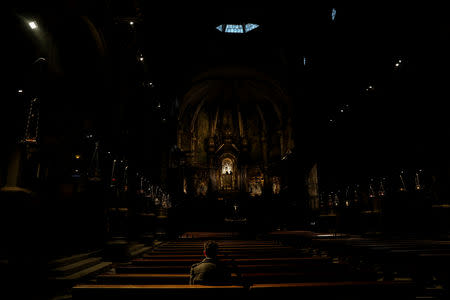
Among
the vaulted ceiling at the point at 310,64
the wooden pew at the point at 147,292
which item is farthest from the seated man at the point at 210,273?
the vaulted ceiling at the point at 310,64

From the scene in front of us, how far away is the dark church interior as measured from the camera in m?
4.47

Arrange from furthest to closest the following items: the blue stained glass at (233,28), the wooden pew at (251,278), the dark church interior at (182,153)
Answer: the blue stained glass at (233,28) → the dark church interior at (182,153) → the wooden pew at (251,278)

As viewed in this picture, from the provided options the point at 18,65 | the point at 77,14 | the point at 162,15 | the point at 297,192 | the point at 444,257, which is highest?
the point at 162,15

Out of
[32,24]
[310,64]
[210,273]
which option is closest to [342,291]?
[210,273]

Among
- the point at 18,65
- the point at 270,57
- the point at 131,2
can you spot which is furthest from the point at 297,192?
the point at 18,65

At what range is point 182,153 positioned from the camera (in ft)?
96.9

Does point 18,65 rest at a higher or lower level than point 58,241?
higher

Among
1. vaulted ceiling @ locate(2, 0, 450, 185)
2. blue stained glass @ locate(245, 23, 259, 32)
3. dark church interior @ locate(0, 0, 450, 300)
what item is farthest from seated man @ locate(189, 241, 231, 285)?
blue stained glass @ locate(245, 23, 259, 32)

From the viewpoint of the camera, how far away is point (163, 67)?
23312 millimetres

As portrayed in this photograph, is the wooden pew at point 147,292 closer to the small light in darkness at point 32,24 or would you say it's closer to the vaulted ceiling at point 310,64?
the vaulted ceiling at point 310,64

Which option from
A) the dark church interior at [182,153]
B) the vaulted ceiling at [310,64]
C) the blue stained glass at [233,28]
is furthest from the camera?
the blue stained glass at [233,28]

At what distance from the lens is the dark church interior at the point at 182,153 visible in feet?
14.7

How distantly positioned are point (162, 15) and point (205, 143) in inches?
582

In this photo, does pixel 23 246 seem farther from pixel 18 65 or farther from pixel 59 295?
pixel 18 65
